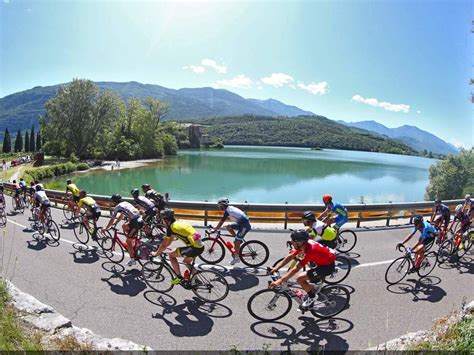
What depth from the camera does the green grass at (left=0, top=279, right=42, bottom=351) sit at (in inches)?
148

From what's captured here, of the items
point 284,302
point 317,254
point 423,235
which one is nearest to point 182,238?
point 284,302

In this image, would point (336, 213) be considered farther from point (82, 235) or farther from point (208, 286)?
point (82, 235)

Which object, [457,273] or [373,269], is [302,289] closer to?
[373,269]

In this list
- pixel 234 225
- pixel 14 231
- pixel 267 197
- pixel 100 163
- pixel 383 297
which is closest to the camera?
pixel 383 297

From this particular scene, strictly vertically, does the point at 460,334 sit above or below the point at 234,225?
below

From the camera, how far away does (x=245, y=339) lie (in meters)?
4.93

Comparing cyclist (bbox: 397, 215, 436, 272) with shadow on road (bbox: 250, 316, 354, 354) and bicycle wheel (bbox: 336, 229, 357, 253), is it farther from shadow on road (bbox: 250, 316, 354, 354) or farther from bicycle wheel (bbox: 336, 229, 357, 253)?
shadow on road (bbox: 250, 316, 354, 354)

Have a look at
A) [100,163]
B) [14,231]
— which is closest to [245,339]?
[14,231]

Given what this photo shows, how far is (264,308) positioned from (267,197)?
31329 millimetres

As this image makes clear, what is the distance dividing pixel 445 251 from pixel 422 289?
3.36 meters

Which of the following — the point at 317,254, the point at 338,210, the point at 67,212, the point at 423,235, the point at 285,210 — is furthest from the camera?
the point at 67,212

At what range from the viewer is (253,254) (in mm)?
8109

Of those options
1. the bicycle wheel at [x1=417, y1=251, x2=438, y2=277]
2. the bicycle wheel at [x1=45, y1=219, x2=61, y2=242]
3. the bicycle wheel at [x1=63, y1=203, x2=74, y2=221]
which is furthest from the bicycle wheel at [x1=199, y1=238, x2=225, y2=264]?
the bicycle wheel at [x1=63, y1=203, x2=74, y2=221]

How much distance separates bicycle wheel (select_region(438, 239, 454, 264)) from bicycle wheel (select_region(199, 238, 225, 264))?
6693mm
